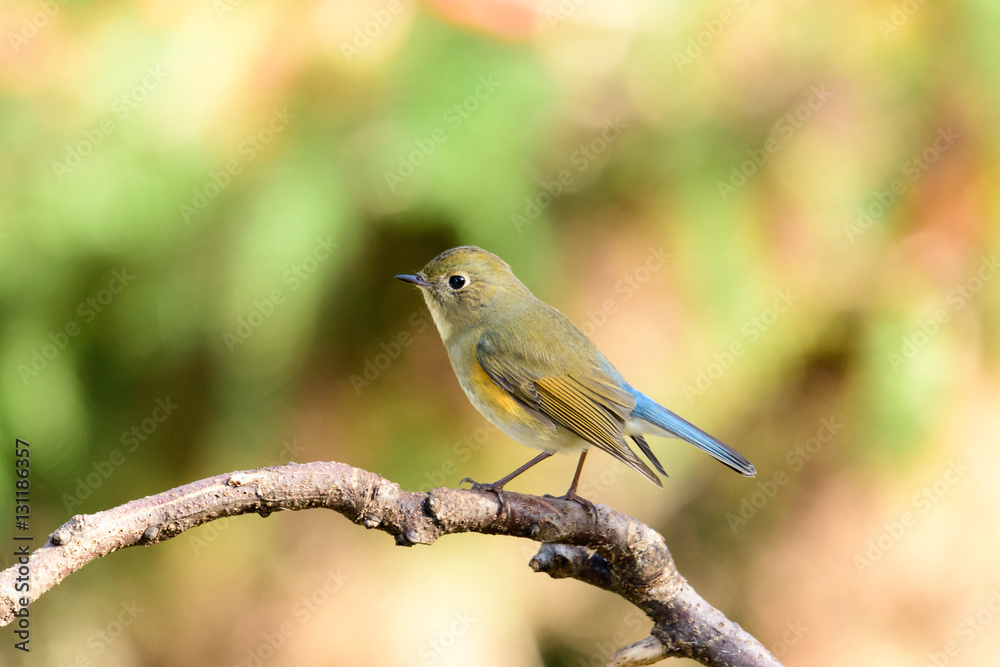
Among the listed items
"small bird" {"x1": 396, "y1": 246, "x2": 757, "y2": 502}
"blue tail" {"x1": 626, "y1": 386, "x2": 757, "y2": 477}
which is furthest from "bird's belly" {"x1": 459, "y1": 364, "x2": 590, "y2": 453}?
"blue tail" {"x1": 626, "y1": 386, "x2": 757, "y2": 477}

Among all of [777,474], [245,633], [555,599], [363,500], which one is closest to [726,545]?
[777,474]

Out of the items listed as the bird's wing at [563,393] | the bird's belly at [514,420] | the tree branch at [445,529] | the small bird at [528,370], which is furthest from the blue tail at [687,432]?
the tree branch at [445,529]

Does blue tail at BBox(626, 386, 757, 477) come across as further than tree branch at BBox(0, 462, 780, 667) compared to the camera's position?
Yes

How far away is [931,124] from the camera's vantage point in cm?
387

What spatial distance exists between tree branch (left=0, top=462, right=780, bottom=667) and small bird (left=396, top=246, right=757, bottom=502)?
13.8 inches

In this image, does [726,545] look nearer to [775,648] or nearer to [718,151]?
[775,648]

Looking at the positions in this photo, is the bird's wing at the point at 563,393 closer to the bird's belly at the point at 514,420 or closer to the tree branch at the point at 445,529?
the bird's belly at the point at 514,420

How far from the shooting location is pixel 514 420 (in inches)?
84.0

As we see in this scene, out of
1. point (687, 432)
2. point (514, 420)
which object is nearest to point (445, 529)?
point (514, 420)

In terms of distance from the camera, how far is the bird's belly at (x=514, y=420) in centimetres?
213

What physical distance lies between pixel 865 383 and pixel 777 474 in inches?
25.8

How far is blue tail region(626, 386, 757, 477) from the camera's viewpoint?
208 cm

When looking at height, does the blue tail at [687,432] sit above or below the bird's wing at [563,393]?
below

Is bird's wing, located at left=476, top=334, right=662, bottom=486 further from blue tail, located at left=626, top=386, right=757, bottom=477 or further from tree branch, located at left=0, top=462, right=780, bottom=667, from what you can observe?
tree branch, located at left=0, top=462, right=780, bottom=667
